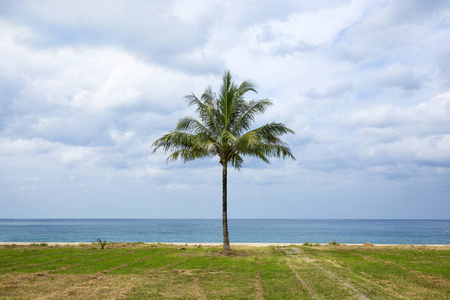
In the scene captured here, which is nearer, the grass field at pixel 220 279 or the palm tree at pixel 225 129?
the grass field at pixel 220 279

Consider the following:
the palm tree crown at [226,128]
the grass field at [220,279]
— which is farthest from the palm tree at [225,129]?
the grass field at [220,279]

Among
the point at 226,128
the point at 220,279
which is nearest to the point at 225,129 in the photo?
the point at 226,128

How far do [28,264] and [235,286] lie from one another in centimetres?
1100

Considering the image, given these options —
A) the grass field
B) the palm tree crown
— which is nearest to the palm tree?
the palm tree crown

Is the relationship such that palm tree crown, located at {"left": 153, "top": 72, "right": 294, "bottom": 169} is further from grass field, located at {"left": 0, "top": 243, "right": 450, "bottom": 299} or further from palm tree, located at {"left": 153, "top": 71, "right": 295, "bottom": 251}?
grass field, located at {"left": 0, "top": 243, "right": 450, "bottom": 299}

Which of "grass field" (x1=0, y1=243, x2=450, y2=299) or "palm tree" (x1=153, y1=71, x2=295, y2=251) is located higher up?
"palm tree" (x1=153, y1=71, x2=295, y2=251)

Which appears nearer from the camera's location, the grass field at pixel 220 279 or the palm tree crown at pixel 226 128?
the grass field at pixel 220 279

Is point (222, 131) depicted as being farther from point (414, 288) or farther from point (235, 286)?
point (414, 288)

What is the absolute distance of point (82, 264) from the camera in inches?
624

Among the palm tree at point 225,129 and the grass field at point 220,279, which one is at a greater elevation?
the palm tree at point 225,129

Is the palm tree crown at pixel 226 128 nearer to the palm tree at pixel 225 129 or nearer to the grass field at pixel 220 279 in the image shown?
the palm tree at pixel 225 129

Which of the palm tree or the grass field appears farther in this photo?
the palm tree

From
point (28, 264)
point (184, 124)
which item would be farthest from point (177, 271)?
point (184, 124)

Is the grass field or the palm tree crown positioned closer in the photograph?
the grass field
